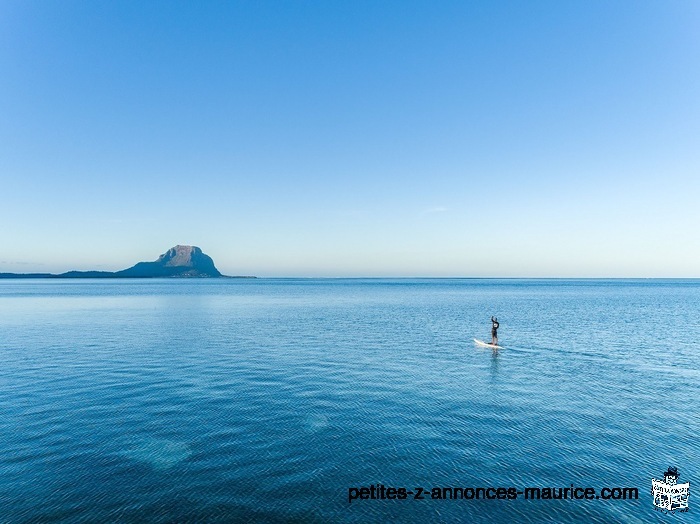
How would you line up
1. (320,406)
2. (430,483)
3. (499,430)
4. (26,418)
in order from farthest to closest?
(320,406) < (26,418) < (499,430) < (430,483)

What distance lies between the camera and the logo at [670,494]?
18812mm

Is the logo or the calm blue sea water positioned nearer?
the logo

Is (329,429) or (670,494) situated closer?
(670,494)

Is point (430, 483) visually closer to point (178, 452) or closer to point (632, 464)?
point (632, 464)

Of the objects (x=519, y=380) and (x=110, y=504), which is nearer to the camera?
(x=110, y=504)

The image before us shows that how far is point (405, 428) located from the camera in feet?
92.0

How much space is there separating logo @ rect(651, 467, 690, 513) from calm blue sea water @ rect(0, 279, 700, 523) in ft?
1.76

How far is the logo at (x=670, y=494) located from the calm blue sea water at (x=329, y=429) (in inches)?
21.2

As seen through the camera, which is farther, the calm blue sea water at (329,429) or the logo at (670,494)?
the calm blue sea water at (329,429)

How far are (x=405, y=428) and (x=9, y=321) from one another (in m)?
105

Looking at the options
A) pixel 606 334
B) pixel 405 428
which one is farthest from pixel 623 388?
pixel 606 334

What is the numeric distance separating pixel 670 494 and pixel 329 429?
→ 2012 cm

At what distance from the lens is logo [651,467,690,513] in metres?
18.8

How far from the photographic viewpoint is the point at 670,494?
19328 mm
